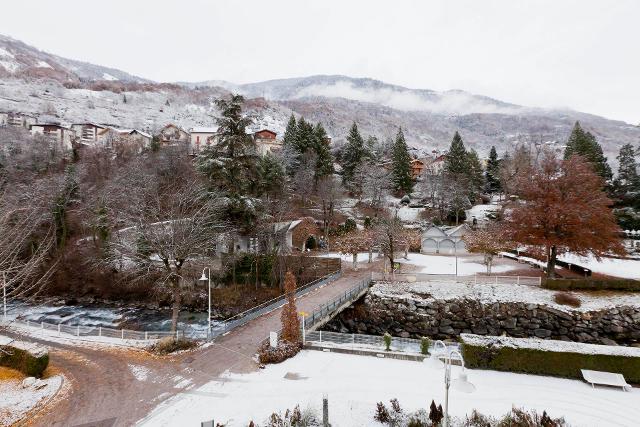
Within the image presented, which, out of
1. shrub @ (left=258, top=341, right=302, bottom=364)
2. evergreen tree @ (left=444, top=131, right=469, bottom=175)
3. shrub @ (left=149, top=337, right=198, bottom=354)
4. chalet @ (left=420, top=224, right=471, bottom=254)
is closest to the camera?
shrub @ (left=258, top=341, right=302, bottom=364)

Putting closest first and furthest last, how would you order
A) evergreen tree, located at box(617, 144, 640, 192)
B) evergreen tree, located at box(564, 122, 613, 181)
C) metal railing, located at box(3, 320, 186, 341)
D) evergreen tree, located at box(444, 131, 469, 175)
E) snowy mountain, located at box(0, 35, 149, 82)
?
metal railing, located at box(3, 320, 186, 341) → evergreen tree, located at box(617, 144, 640, 192) → evergreen tree, located at box(564, 122, 613, 181) → evergreen tree, located at box(444, 131, 469, 175) → snowy mountain, located at box(0, 35, 149, 82)

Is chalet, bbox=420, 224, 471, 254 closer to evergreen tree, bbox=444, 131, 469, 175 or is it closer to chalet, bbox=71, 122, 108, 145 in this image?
evergreen tree, bbox=444, 131, 469, 175

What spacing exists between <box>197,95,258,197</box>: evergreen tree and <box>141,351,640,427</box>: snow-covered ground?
16.4 metres

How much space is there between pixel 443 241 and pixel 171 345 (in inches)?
1451

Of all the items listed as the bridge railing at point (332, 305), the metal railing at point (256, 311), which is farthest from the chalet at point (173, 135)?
the bridge railing at point (332, 305)

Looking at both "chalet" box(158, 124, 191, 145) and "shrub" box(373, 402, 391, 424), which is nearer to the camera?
"shrub" box(373, 402, 391, 424)

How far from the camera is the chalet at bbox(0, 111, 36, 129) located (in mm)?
79562

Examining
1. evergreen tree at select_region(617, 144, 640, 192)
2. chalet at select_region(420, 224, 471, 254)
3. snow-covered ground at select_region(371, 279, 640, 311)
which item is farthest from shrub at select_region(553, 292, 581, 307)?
evergreen tree at select_region(617, 144, 640, 192)

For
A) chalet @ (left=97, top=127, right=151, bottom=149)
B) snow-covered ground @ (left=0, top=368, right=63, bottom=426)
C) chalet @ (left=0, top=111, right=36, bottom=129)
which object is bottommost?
snow-covered ground @ (left=0, top=368, right=63, bottom=426)

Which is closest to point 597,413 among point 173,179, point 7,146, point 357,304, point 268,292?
point 357,304

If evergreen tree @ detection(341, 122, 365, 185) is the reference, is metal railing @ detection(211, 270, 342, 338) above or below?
below

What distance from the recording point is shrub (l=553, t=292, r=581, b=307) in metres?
25.3

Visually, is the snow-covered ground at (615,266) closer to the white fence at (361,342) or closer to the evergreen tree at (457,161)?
the white fence at (361,342)

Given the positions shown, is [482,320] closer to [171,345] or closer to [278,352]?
[278,352]
